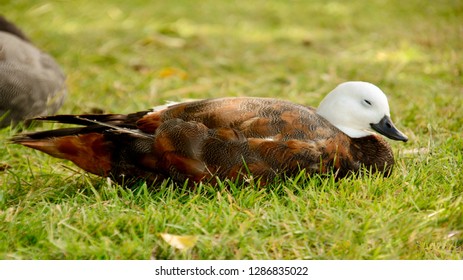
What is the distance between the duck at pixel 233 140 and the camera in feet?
8.68

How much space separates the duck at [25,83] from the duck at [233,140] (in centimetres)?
83

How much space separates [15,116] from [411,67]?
3.07 m

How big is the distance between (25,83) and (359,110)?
Result: 1912 mm

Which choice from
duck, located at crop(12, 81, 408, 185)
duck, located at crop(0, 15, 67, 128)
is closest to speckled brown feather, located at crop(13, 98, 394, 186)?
duck, located at crop(12, 81, 408, 185)

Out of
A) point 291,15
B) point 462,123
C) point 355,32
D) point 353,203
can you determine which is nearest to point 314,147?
point 353,203

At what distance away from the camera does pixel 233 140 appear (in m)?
2.64

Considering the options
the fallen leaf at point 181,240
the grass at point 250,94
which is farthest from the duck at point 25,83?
the fallen leaf at point 181,240

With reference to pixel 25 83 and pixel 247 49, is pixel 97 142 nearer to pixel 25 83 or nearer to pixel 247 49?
pixel 25 83

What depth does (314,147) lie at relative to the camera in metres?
2.67

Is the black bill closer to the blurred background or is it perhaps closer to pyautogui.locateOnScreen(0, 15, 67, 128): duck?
the blurred background

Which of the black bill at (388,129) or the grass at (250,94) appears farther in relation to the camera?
the black bill at (388,129)

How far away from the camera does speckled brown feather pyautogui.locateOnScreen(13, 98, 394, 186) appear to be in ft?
8.68

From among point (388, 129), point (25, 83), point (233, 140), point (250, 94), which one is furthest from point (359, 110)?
point (25, 83)

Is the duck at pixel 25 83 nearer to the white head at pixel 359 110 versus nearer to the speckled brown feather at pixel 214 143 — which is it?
the speckled brown feather at pixel 214 143
